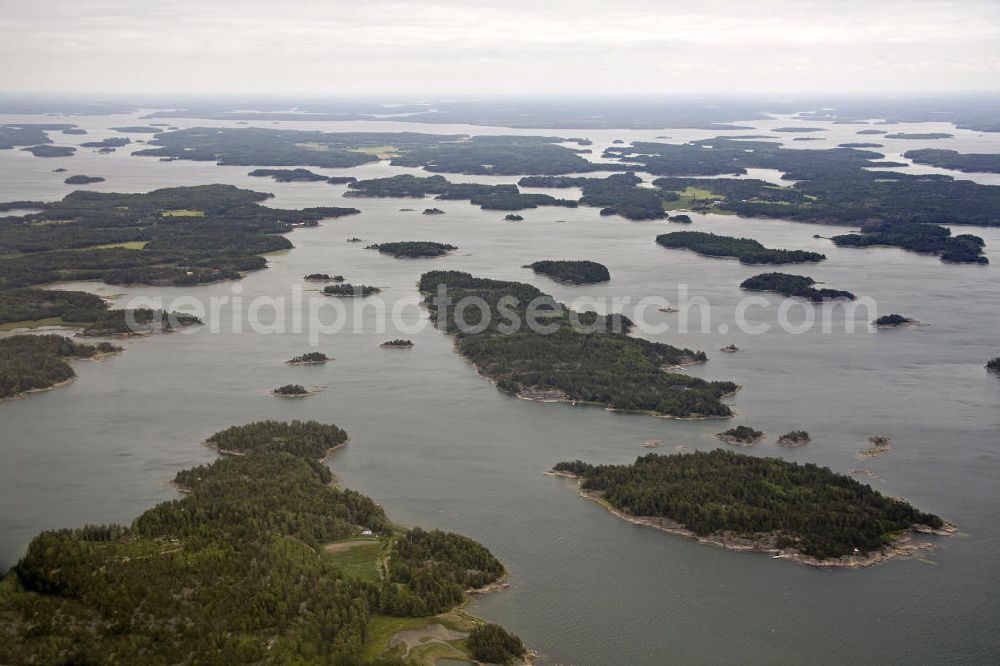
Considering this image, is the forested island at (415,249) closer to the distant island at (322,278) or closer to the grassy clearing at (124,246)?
the distant island at (322,278)

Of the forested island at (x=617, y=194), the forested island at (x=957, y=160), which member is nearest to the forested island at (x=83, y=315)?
the forested island at (x=617, y=194)

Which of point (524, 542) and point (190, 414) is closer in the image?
point (524, 542)

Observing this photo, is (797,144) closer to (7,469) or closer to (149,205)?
(149,205)

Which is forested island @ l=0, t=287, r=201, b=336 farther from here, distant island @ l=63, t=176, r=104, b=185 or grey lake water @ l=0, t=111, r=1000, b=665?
distant island @ l=63, t=176, r=104, b=185

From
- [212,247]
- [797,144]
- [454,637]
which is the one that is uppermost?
[797,144]

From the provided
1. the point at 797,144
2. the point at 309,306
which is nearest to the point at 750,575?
the point at 309,306

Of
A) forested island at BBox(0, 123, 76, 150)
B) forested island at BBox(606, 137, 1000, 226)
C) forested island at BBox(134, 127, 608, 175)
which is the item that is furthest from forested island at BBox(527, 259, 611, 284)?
forested island at BBox(0, 123, 76, 150)

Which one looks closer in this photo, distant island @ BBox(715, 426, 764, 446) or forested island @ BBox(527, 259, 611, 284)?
distant island @ BBox(715, 426, 764, 446)
